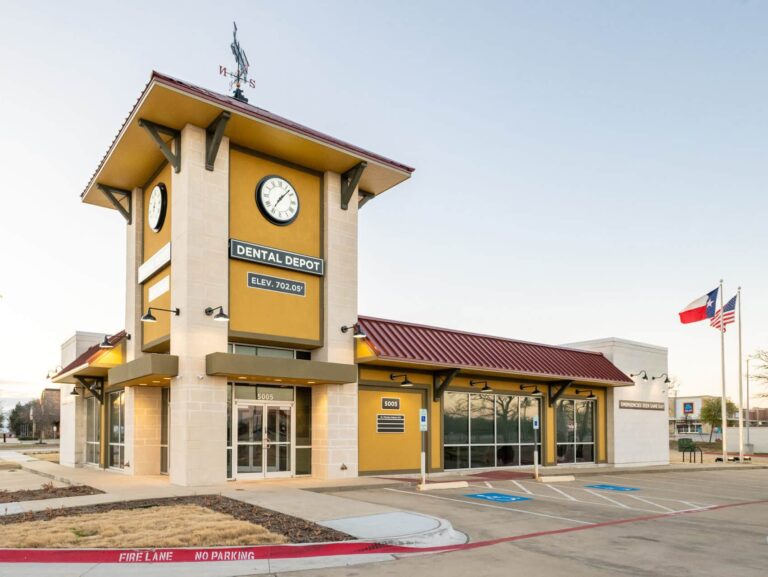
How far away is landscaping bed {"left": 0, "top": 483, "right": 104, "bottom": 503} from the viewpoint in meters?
14.9

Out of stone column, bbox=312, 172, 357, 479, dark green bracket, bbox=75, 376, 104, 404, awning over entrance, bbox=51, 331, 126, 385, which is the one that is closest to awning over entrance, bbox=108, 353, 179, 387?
awning over entrance, bbox=51, 331, 126, 385

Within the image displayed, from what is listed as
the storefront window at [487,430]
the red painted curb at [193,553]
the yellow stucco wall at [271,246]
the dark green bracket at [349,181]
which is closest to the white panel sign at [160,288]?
the yellow stucco wall at [271,246]

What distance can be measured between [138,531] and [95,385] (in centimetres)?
1695

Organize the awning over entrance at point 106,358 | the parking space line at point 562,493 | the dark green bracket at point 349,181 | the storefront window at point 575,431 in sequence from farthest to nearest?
the storefront window at point 575,431, the awning over entrance at point 106,358, the dark green bracket at point 349,181, the parking space line at point 562,493

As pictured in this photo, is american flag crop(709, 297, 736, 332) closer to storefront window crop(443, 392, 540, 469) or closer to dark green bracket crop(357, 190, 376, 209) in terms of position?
storefront window crop(443, 392, 540, 469)

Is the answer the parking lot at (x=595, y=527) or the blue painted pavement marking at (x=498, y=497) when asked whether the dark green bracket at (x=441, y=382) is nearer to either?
the parking lot at (x=595, y=527)

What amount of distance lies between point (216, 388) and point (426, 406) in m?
7.95

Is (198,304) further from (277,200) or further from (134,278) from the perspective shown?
(134,278)

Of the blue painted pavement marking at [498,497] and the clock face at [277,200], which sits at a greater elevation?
the clock face at [277,200]

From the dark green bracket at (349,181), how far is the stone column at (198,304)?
13.4 feet

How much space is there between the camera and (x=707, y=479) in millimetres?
24859

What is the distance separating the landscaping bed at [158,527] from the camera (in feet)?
31.2

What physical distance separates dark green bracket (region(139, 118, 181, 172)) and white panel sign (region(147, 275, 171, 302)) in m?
3.11

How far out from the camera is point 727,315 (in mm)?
33094
